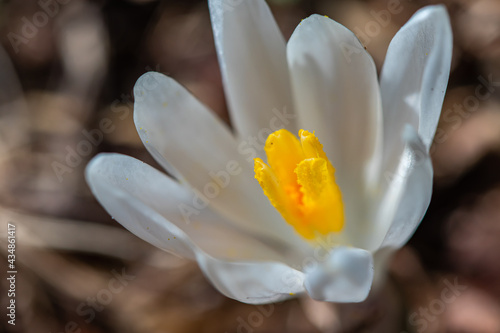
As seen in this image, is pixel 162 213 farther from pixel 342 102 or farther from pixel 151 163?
pixel 151 163

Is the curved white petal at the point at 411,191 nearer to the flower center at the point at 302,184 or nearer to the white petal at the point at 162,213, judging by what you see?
the flower center at the point at 302,184

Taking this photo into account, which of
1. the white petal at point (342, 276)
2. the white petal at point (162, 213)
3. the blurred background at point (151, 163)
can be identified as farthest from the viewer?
the blurred background at point (151, 163)

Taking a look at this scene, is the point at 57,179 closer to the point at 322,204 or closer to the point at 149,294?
the point at 149,294

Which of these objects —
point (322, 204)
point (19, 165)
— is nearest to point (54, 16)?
point (19, 165)

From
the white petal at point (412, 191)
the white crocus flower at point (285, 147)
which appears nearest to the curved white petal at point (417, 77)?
the white crocus flower at point (285, 147)

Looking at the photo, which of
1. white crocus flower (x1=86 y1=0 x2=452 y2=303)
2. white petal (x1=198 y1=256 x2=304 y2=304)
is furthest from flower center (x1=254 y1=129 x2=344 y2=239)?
white petal (x1=198 y1=256 x2=304 y2=304)

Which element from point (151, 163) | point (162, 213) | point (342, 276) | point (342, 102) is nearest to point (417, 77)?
point (342, 102)

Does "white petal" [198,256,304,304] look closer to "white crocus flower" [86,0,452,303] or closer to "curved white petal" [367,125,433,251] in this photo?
"white crocus flower" [86,0,452,303]
